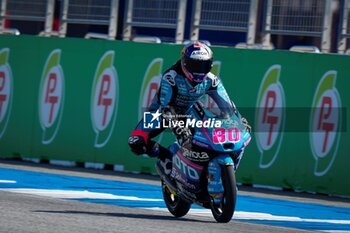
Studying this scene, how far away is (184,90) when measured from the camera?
9.84m

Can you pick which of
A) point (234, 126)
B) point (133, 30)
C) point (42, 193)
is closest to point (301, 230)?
point (234, 126)

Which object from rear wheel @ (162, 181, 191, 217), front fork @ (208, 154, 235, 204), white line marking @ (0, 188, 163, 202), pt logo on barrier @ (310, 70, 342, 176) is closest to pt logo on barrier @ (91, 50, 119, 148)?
pt logo on barrier @ (310, 70, 342, 176)

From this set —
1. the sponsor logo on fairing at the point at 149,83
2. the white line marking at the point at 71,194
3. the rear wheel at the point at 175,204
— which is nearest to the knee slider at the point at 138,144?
the rear wheel at the point at 175,204

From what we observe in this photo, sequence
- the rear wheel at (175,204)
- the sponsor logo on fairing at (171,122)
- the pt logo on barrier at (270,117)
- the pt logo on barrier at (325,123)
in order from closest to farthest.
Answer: the sponsor logo on fairing at (171,122) → the rear wheel at (175,204) → the pt logo on barrier at (325,123) → the pt logo on barrier at (270,117)

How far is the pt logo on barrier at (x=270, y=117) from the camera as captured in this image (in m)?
14.7

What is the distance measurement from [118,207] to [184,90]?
1.71 metres

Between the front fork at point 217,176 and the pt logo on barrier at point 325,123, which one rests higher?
the pt logo on barrier at point 325,123

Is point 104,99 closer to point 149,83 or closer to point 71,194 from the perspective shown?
point 149,83

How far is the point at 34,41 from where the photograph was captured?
17.2 m

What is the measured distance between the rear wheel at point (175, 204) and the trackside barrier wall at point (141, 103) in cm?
459

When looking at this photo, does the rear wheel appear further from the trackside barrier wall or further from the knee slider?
the trackside barrier wall

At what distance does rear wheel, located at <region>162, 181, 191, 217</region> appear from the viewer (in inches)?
396

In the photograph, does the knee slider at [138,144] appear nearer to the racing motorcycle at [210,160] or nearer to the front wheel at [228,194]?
the racing motorcycle at [210,160]

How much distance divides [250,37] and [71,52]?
10.4ft
